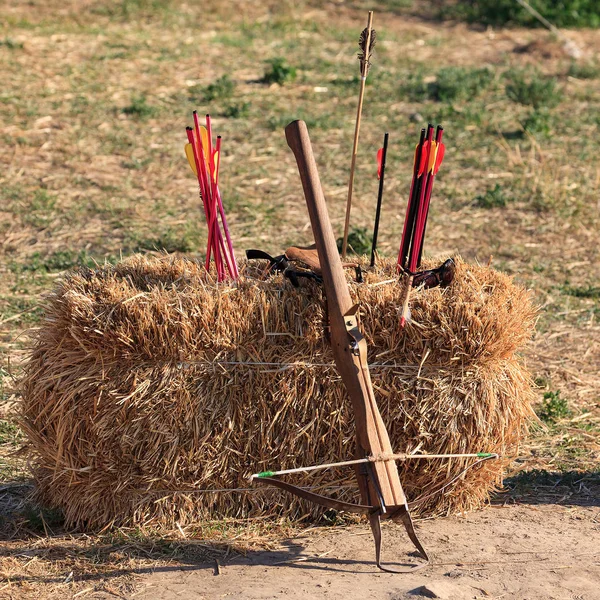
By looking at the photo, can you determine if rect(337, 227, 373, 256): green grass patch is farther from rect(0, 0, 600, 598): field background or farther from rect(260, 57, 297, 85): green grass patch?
rect(260, 57, 297, 85): green grass patch

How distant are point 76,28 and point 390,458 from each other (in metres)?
8.92

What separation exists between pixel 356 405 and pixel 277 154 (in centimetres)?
509

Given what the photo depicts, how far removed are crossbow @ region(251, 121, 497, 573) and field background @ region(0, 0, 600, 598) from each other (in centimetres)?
53

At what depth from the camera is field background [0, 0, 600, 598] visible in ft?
15.6

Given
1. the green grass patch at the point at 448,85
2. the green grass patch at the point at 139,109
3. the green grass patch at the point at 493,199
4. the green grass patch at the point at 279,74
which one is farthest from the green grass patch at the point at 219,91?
the green grass patch at the point at 493,199

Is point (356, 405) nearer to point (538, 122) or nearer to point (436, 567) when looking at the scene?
point (436, 567)

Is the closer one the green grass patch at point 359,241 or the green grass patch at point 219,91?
→ the green grass patch at point 359,241

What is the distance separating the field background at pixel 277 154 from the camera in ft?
15.6

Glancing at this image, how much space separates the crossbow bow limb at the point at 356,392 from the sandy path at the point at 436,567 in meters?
0.13

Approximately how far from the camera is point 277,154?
813cm

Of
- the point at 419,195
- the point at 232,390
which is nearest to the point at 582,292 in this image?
the point at 419,195

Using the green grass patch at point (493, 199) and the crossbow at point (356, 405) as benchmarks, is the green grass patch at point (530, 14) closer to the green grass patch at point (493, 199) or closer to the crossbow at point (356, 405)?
the green grass patch at point (493, 199)

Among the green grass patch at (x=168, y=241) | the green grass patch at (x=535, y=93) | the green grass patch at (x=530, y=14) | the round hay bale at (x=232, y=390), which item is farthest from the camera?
the green grass patch at (x=530, y=14)

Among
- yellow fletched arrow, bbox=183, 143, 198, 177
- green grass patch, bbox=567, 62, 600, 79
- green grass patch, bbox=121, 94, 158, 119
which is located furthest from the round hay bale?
green grass patch, bbox=567, 62, 600, 79
